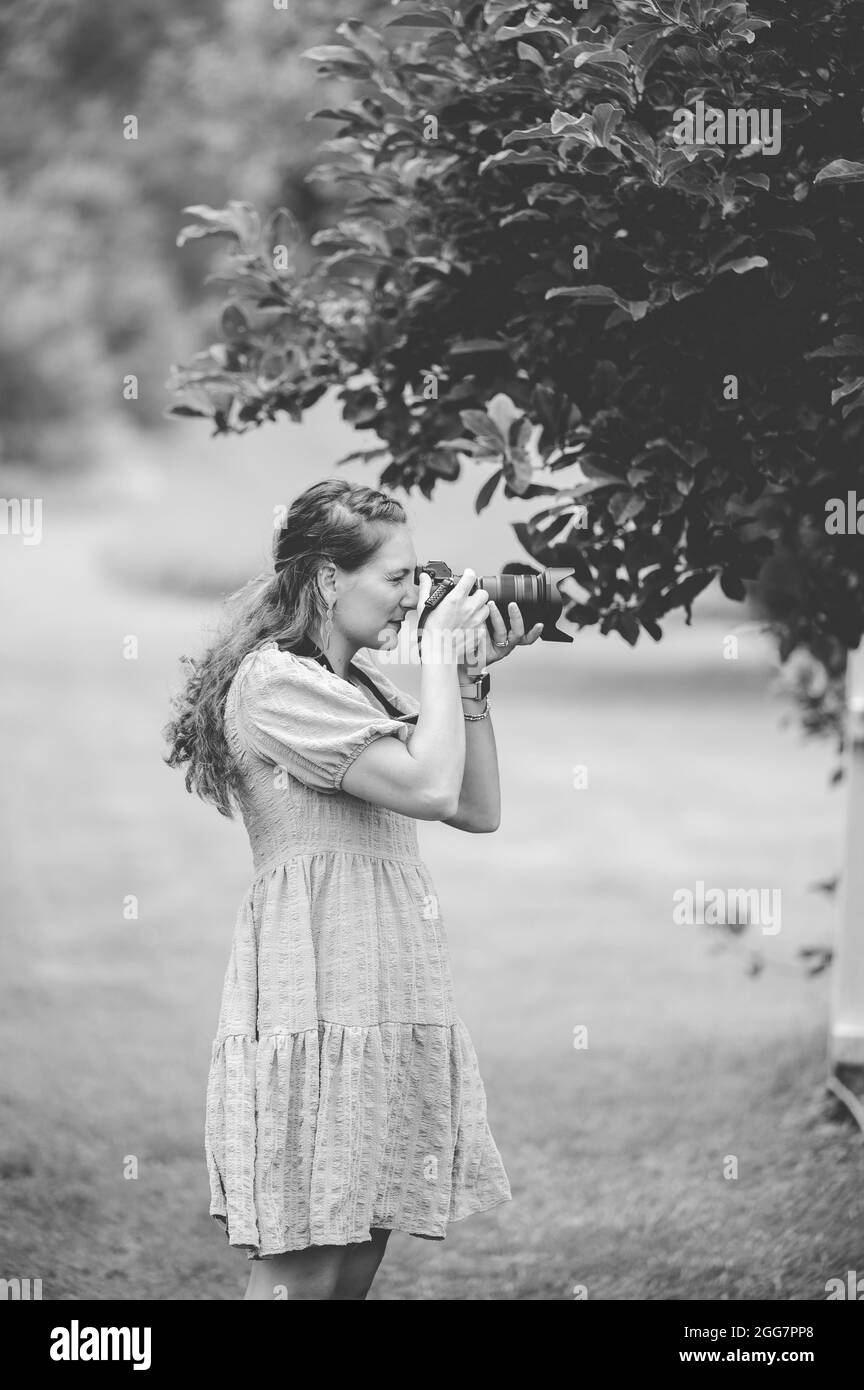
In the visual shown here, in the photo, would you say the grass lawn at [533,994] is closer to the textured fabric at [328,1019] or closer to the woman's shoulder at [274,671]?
the woman's shoulder at [274,671]

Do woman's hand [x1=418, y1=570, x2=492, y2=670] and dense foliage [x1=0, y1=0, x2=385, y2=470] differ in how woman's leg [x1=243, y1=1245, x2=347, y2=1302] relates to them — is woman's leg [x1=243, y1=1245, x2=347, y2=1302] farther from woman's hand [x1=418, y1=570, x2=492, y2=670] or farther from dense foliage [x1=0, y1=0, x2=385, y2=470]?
dense foliage [x1=0, y1=0, x2=385, y2=470]

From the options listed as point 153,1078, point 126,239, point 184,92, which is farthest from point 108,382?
point 153,1078

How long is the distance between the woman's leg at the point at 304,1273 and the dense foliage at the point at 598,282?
1.42 metres

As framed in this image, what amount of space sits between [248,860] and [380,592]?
926cm

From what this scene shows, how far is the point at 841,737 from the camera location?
6418mm

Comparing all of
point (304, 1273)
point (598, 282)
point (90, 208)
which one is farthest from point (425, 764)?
point (90, 208)

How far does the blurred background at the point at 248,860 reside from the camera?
4859mm

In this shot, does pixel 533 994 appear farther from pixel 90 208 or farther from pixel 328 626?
pixel 90 208

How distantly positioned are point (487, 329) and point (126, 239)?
99.6 feet

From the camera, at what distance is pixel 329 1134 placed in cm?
283

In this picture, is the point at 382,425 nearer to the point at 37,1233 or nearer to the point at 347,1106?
the point at 347,1106

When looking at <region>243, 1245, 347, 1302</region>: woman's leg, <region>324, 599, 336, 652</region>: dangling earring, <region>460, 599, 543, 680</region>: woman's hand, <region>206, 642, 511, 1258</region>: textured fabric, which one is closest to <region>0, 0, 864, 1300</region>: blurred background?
<region>324, 599, 336, 652</region>: dangling earring

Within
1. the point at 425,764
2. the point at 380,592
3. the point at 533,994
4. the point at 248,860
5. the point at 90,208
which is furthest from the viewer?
the point at 90,208

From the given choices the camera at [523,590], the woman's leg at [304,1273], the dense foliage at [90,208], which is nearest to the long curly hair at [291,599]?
the camera at [523,590]
